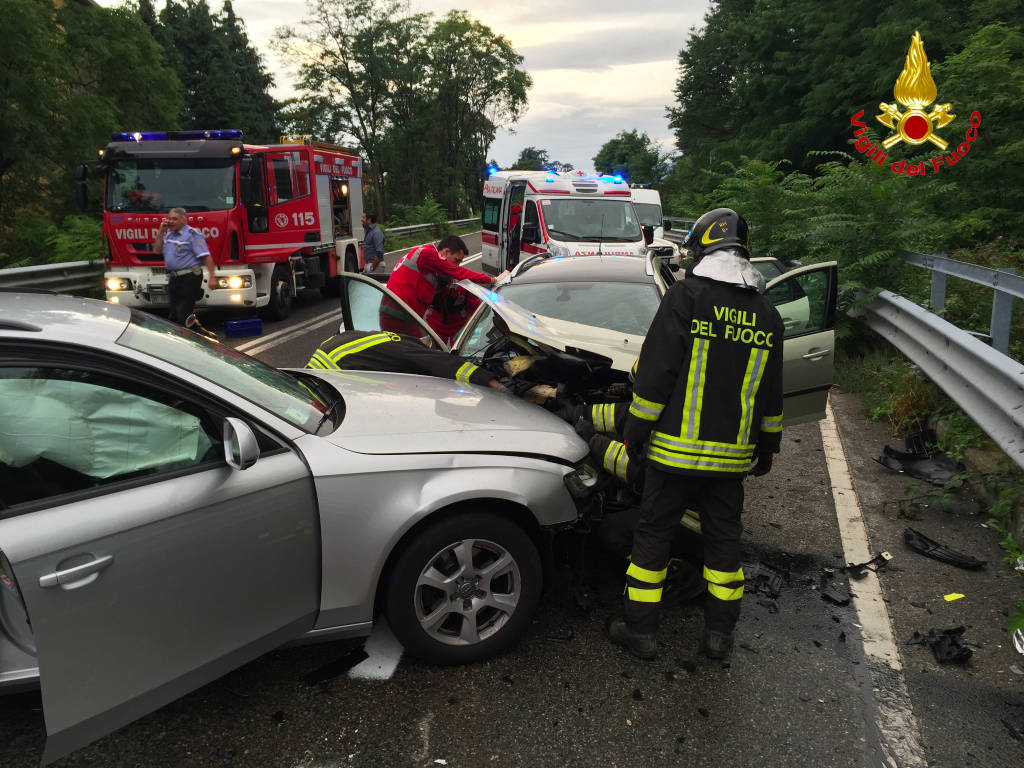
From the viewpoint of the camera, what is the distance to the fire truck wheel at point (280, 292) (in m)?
11.7

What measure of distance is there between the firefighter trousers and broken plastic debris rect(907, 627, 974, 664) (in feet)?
2.82

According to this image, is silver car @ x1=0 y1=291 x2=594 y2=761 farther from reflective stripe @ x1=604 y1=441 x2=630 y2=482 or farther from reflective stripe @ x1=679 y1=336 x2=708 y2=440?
reflective stripe @ x1=679 y1=336 x2=708 y2=440

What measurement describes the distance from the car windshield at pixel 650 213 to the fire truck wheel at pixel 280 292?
9986 mm

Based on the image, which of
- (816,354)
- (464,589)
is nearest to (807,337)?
(816,354)

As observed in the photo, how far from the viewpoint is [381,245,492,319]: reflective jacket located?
5.95 metres

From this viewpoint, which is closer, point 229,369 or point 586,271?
point 229,369

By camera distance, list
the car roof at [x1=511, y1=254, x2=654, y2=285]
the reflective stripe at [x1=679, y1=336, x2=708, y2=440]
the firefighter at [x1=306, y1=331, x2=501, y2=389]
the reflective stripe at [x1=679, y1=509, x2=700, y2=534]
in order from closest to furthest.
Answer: the reflective stripe at [x1=679, y1=336, x2=708, y2=440] → the reflective stripe at [x1=679, y1=509, x2=700, y2=534] → the firefighter at [x1=306, y1=331, x2=501, y2=389] → the car roof at [x1=511, y1=254, x2=654, y2=285]

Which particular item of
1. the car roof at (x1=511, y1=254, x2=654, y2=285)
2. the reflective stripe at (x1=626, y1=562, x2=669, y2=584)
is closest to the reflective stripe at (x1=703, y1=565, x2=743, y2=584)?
the reflective stripe at (x1=626, y1=562, x2=669, y2=584)

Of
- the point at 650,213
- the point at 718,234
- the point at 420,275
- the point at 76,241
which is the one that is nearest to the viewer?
the point at 718,234

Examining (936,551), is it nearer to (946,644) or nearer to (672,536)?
(946,644)

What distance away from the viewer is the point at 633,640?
3154 mm

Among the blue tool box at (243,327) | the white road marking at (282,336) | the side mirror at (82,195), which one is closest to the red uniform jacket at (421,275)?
the white road marking at (282,336)

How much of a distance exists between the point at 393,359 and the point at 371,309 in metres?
0.89

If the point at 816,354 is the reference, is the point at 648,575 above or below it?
below
